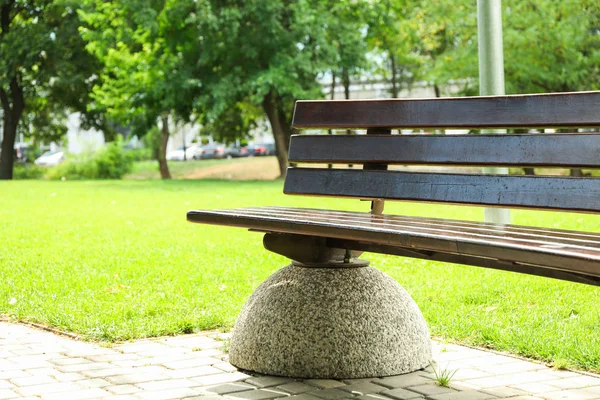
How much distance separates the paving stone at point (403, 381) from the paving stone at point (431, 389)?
0.05m

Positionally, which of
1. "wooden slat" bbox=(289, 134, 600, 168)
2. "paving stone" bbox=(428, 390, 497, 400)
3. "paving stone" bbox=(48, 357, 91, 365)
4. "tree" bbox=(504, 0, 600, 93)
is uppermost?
"tree" bbox=(504, 0, 600, 93)

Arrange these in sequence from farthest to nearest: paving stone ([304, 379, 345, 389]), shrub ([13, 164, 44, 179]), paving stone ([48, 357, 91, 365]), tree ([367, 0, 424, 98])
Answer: shrub ([13, 164, 44, 179]) < tree ([367, 0, 424, 98]) < paving stone ([48, 357, 91, 365]) < paving stone ([304, 379, 345, 389])

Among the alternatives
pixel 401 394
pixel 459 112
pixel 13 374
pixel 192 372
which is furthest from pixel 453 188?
pixel 13 374

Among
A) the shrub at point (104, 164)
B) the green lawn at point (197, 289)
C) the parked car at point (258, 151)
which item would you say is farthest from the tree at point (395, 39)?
the green lawn at point (197, 289)

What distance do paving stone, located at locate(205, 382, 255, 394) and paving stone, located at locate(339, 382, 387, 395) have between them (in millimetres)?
424

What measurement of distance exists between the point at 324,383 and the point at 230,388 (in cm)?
42

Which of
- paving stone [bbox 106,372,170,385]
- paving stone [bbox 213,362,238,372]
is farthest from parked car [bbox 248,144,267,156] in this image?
paving stone [bbox 106,372,170,385]

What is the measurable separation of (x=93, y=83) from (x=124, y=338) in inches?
1288

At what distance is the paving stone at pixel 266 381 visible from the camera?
4.06 metres

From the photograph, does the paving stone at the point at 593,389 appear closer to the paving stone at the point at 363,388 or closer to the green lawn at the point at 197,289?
the green lawn at the point at 197,289

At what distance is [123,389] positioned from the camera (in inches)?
157

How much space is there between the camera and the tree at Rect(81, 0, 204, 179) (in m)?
27.5

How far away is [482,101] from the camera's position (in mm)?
4102

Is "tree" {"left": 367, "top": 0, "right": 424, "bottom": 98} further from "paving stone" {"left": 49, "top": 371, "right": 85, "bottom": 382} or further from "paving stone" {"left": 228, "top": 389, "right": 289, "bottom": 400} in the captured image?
"paving stone" {"left": 228, "top": 389, "right": 289, "bottom": 400}
